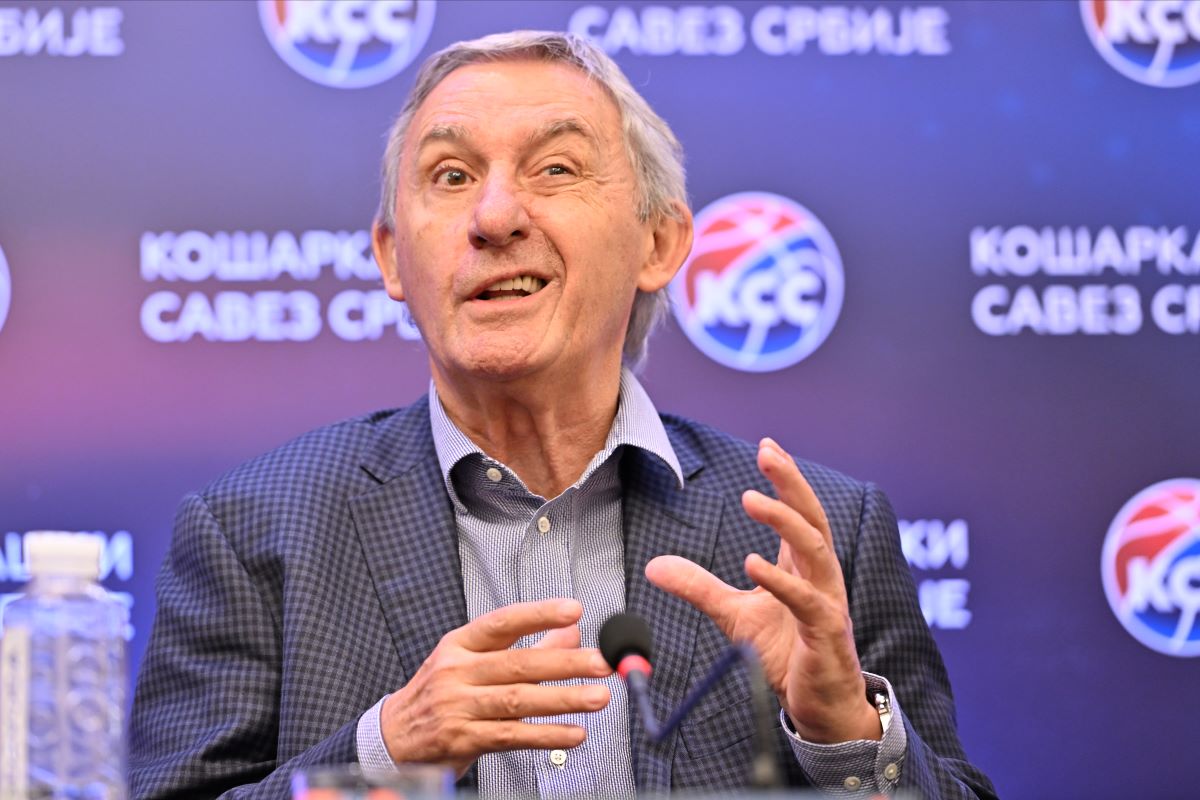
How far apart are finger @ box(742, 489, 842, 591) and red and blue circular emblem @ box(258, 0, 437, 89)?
159 centimetres

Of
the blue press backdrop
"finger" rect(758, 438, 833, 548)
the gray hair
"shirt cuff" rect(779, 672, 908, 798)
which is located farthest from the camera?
the blue press backdrop

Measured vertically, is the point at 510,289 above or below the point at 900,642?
above

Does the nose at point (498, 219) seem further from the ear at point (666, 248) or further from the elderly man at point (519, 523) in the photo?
the ear at point (666, 248)

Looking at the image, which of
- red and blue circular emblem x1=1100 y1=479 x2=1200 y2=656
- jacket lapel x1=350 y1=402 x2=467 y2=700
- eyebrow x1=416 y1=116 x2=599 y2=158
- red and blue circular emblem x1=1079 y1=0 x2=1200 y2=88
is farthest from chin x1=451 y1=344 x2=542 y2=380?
red and blue circular emblem x1=1079 y1=0 x2=1200 y2=88

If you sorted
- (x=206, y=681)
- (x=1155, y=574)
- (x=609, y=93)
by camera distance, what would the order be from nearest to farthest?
(x=206, y=681) < (x=609, y=93) < (x=1155, y=574)

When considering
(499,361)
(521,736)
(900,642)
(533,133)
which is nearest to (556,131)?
(533,133)

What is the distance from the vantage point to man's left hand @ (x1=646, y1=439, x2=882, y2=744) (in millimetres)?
1758

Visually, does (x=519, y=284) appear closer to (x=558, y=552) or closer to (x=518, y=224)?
(x=518, y=224)

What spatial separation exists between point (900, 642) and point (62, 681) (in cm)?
135

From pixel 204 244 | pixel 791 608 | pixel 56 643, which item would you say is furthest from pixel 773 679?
pixel 204 244

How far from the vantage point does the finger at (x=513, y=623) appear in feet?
5.46

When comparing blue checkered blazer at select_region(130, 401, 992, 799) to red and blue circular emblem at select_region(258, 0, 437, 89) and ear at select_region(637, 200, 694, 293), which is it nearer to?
ear at select_region(637, 200, 694, 293)

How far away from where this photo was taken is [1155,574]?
3000mm

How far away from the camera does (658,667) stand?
228 centimetres
